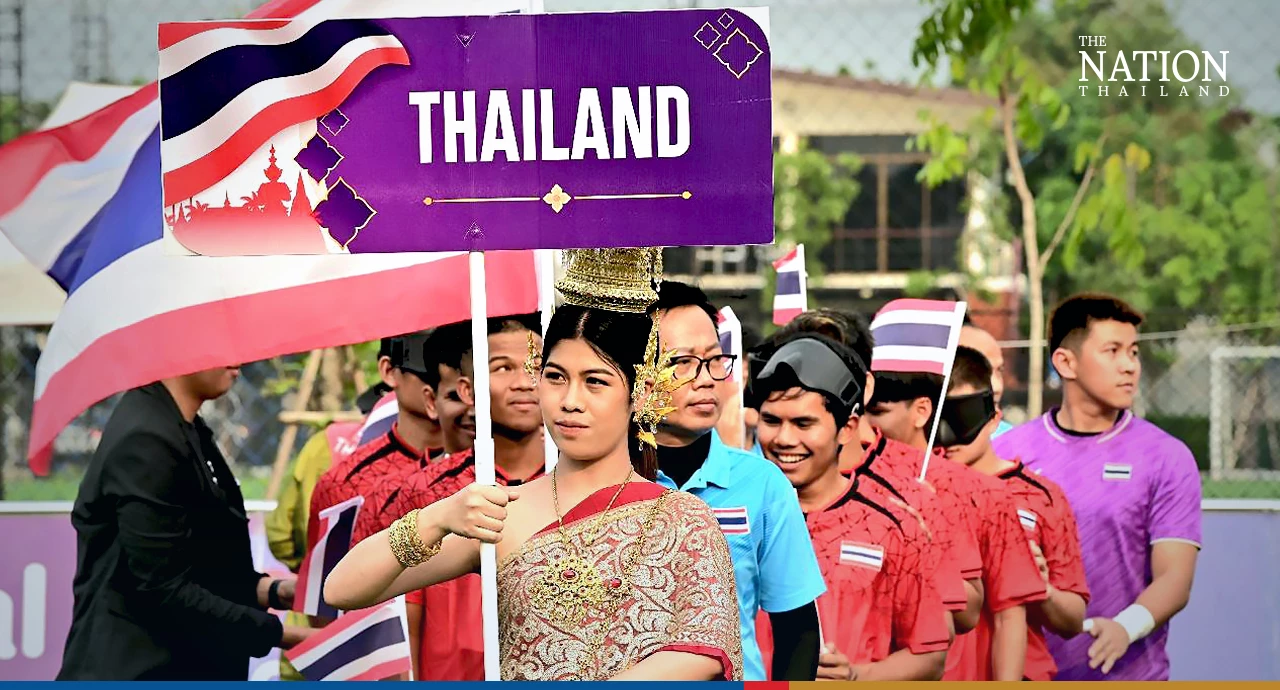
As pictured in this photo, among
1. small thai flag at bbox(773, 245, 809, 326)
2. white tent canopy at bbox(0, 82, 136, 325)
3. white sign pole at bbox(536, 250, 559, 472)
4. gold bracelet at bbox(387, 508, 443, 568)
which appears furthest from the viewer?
white tent canopy at bbox(0, 82, 136, 325)

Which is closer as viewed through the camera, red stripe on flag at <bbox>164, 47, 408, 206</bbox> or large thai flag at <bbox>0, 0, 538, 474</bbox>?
red stripe on flag at <bbox>164, 47, 408, 206</bbox>

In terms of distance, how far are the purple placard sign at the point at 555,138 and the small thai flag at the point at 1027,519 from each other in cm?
171

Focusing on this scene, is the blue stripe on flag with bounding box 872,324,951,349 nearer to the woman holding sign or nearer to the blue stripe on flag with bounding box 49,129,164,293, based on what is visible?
the woman holding sign

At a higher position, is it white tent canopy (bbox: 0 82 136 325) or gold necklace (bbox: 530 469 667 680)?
white tent canopy (bbox: 0 82 136 325)

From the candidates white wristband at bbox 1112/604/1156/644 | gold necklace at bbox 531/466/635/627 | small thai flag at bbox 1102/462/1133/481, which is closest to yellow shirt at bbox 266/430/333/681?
gold necklace at bbox 531/466/635/627

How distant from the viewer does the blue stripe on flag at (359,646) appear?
4.65 meters

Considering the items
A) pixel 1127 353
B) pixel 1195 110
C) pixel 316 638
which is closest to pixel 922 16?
pixel 1195 110

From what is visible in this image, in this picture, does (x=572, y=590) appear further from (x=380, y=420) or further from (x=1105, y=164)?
(x=1105, y=164)

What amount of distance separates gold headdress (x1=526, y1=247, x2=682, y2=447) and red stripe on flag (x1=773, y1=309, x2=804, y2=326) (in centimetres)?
121

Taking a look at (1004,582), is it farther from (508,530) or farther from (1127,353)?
(508,530)

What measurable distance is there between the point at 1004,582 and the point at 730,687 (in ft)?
5.07

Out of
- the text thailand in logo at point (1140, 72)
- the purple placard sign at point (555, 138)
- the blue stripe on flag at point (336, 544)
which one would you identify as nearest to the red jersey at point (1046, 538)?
the text thailand in logo at point (1140, 72)

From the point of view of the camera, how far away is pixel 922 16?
497 centimetres

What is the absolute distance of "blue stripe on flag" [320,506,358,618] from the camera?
4.88m
